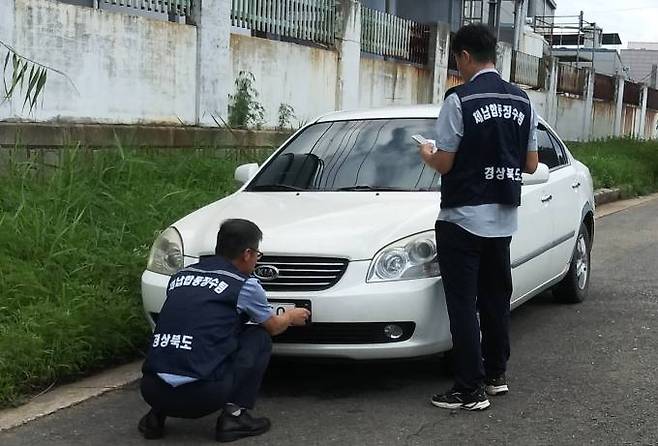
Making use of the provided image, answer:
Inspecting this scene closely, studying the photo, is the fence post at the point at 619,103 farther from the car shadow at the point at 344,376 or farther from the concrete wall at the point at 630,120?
the car shadow at the point at 344,376

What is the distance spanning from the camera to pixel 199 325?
12.0ft

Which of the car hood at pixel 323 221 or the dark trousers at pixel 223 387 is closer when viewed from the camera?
the dark trousers at pixel 223 387

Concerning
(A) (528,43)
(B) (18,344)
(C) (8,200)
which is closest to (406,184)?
(B) (18,344)

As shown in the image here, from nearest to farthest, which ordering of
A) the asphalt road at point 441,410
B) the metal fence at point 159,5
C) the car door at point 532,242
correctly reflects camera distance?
the asphalt road at point 441,410 → the car door at point 532,242 → the metal fence at point 159,5

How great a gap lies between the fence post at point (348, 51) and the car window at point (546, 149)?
5.43 meters

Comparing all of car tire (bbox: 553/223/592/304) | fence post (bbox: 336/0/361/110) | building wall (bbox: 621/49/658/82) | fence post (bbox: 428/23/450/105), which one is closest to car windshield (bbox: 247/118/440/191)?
car tire (bbox: 553/223/592/304)

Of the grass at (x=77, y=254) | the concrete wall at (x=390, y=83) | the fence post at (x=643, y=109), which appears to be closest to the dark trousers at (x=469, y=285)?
the grass at (x=77, y=254)

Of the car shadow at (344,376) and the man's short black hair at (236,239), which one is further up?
the man's short black hair at (236,239)

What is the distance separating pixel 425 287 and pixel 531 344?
5.02 feet

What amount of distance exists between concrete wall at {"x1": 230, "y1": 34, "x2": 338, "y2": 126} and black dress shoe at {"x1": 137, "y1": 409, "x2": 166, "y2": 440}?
642cm

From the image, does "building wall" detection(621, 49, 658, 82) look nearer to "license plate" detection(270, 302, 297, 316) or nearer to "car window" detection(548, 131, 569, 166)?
"car window" detection(548, 131, 569, 166)

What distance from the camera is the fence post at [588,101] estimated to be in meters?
22.2

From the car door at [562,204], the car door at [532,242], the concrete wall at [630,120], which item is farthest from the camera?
the concrete wall at [630,120]

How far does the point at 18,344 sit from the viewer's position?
4.50 m
